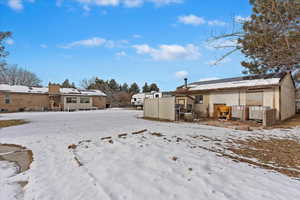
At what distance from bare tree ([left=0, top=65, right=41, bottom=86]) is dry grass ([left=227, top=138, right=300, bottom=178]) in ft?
150

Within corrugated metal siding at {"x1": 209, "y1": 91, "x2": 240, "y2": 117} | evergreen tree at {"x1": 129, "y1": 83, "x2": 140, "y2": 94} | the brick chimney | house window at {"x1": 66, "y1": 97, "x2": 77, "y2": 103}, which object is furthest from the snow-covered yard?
evergreen tree at {"x1": 129, "y1": 83, "x2": 140, "y2": 94}

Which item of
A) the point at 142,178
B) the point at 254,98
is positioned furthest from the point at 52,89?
the point at 254,98

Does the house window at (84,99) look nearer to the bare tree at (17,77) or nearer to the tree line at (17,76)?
the tree line at (17,76)

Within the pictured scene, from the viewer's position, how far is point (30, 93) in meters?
22.7

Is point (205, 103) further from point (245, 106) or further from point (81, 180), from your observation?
point (81, 180)

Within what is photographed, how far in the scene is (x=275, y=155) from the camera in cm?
436

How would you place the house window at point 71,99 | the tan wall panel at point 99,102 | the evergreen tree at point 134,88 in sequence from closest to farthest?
the house window at point 71,99
the tan wall panel at point 99,102
the evergreen tree at point 134,88

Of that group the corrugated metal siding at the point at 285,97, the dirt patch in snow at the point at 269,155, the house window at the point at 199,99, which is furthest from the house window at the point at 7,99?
the corrugated metal siding at the point at 285,97

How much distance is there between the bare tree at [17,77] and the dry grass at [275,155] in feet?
150

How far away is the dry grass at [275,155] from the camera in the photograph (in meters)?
3.47

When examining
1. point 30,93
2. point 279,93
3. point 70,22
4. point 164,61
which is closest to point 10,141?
point 70,22

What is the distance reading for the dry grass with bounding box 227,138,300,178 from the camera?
11.4 feet

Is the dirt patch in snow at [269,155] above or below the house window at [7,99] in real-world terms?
below

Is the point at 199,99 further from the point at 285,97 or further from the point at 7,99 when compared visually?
the point at 7,99
